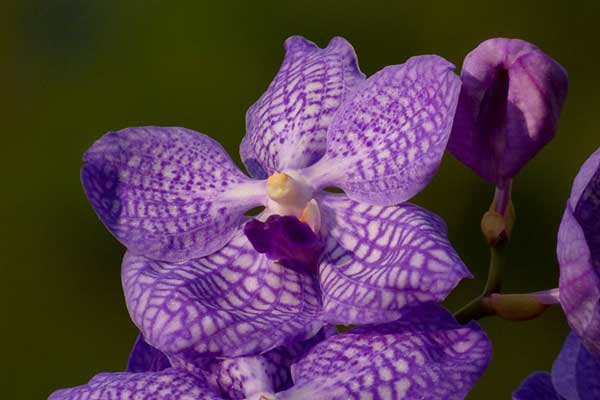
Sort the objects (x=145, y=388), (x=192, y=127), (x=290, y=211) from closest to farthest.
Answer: (x=145, y=388), (x=290, y=211), (x=192, y=127)

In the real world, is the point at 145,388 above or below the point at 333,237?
below

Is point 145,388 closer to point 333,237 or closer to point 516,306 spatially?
point 333,237

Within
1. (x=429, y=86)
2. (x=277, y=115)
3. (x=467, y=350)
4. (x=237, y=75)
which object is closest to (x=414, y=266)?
(x=467, y=350)

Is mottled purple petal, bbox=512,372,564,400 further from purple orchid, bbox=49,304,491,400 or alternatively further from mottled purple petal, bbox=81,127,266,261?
mottled purple petal, bbox=81,127,266,261

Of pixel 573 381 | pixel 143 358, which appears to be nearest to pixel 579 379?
pixel 573 381

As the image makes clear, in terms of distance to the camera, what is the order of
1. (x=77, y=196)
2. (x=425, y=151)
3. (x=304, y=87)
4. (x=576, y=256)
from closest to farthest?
1. (x=576, y=256)
2. (x=425, y=151)
3. (x=304, y=87)
4. (x=77, y=196)

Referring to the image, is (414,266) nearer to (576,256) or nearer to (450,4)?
(576,256)

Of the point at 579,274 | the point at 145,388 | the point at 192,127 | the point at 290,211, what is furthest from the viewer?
the point at 192,127
